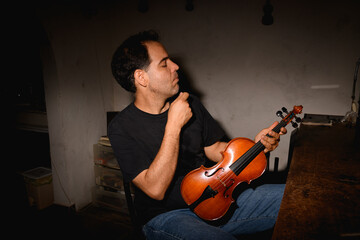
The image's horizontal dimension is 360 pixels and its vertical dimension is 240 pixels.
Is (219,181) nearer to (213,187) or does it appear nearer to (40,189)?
(213,187)

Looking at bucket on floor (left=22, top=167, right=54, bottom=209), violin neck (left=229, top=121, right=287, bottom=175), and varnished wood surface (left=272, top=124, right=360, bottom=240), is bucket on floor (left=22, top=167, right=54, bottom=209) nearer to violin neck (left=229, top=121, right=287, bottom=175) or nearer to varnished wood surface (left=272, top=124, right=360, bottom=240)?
violin neck (left=229, top=121, right=287, bottom=175)

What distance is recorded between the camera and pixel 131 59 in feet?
4.70

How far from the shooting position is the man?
3.65 feet

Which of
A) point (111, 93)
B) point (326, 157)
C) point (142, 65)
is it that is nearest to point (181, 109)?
point (142, 65)

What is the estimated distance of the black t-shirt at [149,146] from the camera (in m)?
1.22

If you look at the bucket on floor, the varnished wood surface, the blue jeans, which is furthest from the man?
the bucket on floor

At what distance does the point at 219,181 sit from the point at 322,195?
0.47 m

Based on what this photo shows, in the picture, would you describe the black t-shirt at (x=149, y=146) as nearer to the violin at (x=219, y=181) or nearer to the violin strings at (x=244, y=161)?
the violin at (x=219, y=181)

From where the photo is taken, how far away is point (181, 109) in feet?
4.04

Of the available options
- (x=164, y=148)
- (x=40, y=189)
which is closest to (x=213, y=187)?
(x=164, y=148)

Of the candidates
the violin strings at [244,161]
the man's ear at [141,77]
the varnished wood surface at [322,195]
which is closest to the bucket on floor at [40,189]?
the man's ear at [141,77]

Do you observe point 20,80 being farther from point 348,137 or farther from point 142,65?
point 348,137

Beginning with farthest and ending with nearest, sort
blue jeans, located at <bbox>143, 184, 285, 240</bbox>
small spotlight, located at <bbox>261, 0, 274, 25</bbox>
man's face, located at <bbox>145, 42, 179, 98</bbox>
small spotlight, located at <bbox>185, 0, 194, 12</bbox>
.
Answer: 1. small spotlight, located at <bbox>185, 0, 194, 12</bbox>
2. small spotlight, located at <bbox>261, 0, 274, 25</bbox>
3. man's face, located at <bbox>145, 42, 179, 98</bbox>
4. blue jeans, located at <bbox>143, 184, 285, 240</bbox>

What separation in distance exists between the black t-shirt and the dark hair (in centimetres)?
22
